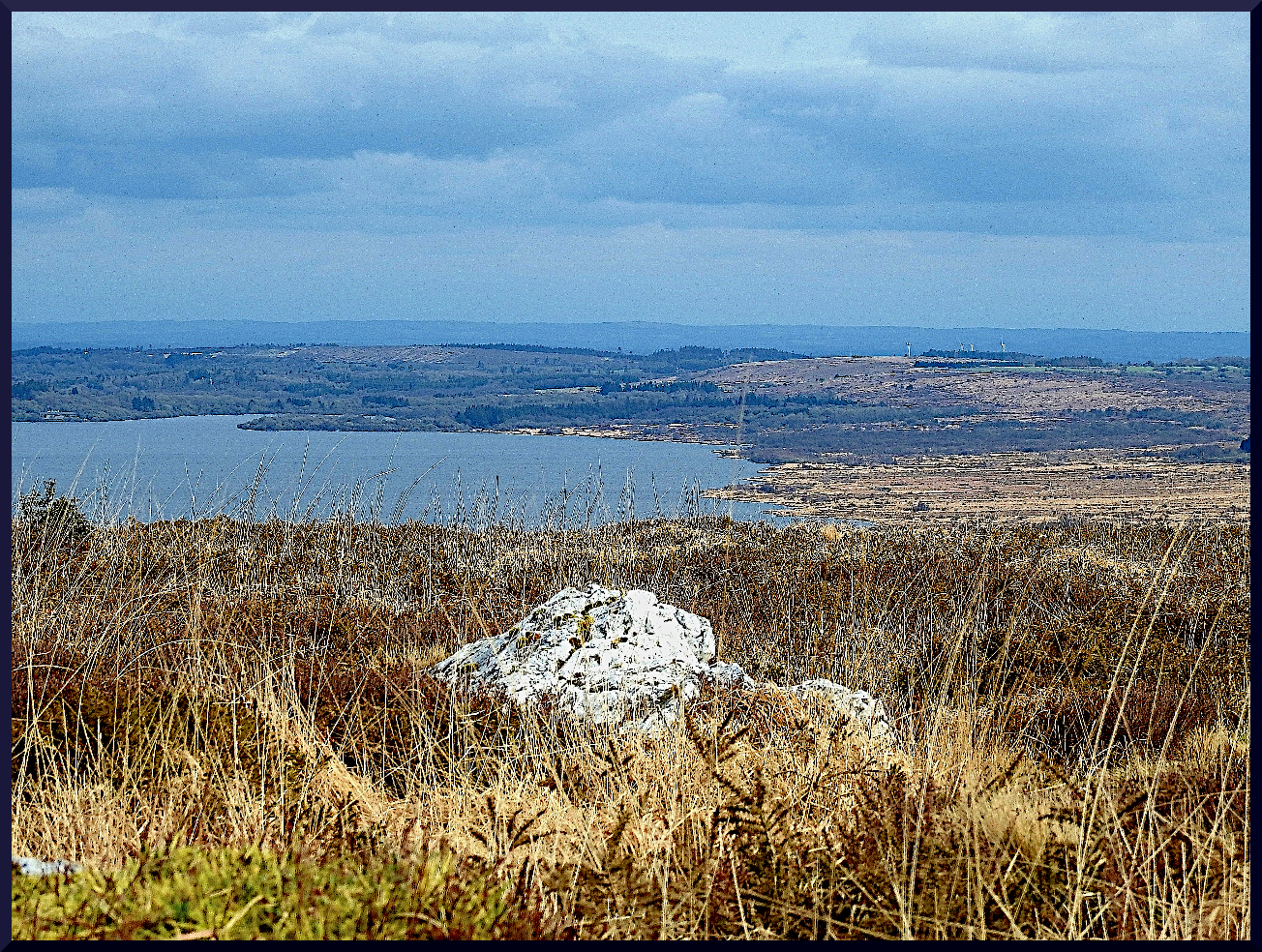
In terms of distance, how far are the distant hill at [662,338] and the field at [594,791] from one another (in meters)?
49.9

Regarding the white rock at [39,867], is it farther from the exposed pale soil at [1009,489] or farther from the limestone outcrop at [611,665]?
the exposed pale soil at [1009,489]

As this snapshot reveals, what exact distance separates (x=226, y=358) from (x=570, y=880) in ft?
198

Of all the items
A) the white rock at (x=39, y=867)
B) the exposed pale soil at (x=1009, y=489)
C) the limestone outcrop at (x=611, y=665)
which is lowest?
the exposed pale soil at (x=1009, y=489)

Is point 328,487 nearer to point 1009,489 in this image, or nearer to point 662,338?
point 1009,489

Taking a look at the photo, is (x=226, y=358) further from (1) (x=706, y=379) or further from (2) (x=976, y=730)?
(2) (x=976, y=730)

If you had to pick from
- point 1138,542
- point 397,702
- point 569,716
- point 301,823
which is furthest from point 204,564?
point 1138,542

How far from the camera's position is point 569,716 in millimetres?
4602

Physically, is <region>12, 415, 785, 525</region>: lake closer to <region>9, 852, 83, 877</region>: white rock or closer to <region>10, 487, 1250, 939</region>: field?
<region>10, 487, 1250, 939</region>: field

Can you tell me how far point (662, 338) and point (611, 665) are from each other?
118 meters

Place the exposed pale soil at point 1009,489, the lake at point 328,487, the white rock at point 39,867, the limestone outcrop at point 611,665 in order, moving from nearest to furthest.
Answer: the white rock at point 39,867 → the limestone outcrop at point 611,665 → the lake at point 328,487 → the exposed pale soil at point 1009,489

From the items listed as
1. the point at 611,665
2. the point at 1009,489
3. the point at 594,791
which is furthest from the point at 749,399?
the point at 594,791

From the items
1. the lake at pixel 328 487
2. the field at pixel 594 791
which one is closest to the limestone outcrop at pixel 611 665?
the field at pixel 594 791

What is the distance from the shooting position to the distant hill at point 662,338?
7556cm

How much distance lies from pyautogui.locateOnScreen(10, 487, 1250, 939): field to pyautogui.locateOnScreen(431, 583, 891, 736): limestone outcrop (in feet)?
0.68
